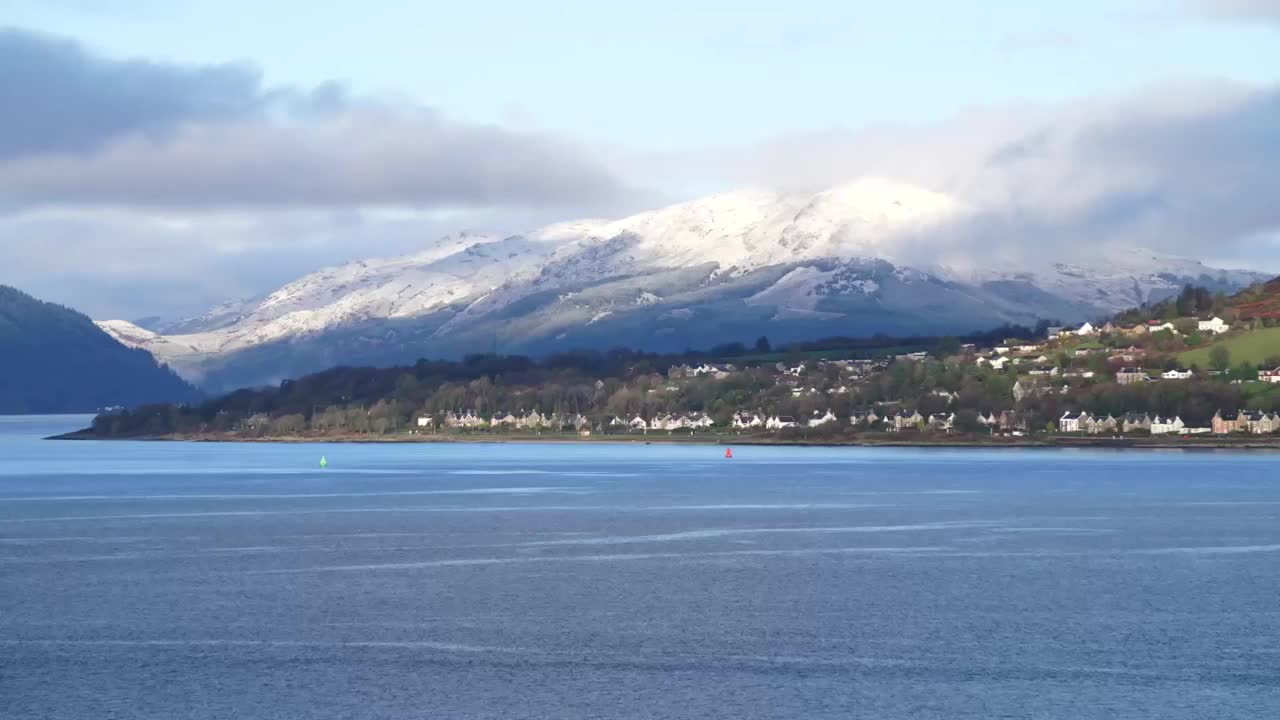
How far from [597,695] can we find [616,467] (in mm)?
118089

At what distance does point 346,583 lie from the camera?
5825 centimetres

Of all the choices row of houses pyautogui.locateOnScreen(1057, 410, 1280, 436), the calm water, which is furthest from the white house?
the calm water

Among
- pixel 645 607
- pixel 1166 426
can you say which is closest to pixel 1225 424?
pixel 1166 426

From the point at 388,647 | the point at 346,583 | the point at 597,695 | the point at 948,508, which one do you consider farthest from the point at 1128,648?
the point at 948,508

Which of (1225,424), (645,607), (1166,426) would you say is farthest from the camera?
(1166,426)

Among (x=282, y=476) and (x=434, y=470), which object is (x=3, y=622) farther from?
(x=434, y=470)

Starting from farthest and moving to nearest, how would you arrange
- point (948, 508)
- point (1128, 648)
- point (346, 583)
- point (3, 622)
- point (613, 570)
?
point (948, 508) → point (613, 570) → point (346, 583) → point (3, 622) → point (1128, 648)

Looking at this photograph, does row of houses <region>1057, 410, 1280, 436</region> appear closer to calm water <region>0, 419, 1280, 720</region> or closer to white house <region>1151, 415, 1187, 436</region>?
white house <region>1151, 415, 1187, 436</region>

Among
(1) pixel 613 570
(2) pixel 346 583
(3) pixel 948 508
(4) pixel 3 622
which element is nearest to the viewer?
(4) pixel 3 622

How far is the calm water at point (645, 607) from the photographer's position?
39.1m

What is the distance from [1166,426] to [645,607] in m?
155

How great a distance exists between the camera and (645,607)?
52.1 meters

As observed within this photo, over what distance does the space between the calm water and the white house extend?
305 ft

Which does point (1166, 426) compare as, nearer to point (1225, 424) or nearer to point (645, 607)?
point (1225, 424)
